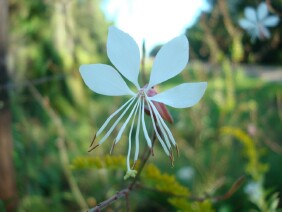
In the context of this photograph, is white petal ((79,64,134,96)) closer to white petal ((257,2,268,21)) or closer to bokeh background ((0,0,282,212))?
bokeh background ((0,0,282,212))

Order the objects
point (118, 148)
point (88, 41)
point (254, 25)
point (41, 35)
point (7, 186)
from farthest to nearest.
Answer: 1. point (88, 41)
2. point (41, 35)
3. point (118, 148)
4. point (7, 186)
5. point (254, 25)

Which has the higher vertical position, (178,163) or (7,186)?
(7,186)

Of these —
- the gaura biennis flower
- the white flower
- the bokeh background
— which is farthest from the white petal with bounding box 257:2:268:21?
the gaura biennis flower

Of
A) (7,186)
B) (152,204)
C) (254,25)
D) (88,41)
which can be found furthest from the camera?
(88,41)

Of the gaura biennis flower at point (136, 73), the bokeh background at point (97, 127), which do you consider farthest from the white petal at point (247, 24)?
the gaura biennis flower at point (136, 73)

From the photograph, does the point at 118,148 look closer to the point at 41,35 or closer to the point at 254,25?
the point at 254,25

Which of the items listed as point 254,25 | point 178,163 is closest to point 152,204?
point 178,163

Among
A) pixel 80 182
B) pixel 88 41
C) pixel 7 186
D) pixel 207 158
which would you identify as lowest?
pixel 207 158
